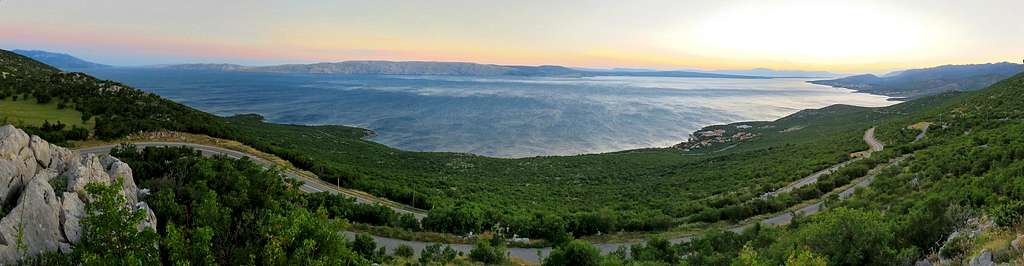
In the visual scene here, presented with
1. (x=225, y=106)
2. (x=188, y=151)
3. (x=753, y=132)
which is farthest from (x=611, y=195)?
(x=225, y=106)

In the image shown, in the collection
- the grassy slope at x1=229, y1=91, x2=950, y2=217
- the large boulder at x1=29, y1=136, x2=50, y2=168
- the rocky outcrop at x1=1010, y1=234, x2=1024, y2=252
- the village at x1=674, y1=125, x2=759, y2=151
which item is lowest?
the village at x1=674, y1=125, x2=759, y2=151

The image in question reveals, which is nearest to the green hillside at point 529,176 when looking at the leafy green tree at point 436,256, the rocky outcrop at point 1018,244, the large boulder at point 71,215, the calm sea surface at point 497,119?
the leafy green tree at point 436,256

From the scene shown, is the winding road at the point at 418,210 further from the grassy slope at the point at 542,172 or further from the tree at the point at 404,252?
the grassy slope at the point at 542,172

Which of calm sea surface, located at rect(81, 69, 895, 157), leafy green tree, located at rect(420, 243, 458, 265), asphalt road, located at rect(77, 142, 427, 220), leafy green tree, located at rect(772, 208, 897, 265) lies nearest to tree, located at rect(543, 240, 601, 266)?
leafy green tree, located at rect(420, 243, 458, 265)

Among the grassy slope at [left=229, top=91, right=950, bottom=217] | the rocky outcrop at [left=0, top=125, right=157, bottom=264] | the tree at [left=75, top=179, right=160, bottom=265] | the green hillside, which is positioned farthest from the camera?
the grassy slope at [left=229, top=91, right=950, bottom=217]

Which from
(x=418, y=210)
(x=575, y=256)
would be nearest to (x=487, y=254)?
(x=575, y=256)

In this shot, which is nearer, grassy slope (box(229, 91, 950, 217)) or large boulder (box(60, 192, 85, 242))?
large boulder (box(60, 192, 85, 242))

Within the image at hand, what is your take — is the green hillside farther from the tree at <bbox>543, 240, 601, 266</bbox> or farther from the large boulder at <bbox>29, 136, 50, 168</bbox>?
the large boulder at <bbox>29, 136, 50, 168</bbox>

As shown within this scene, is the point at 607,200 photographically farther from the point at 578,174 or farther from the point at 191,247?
the point at 191,247
